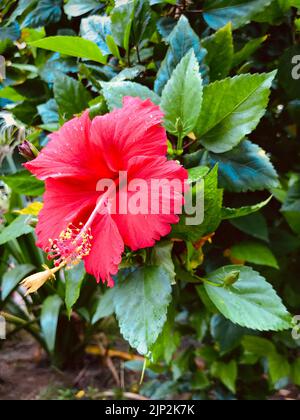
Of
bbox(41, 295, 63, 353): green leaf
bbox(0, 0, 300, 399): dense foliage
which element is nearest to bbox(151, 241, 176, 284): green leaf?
bbox(0, 0, 300, 399): dense foliage

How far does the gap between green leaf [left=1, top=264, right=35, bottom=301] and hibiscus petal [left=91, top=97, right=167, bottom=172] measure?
Result: 2.61ft

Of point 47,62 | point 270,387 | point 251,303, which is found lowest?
point 270,387

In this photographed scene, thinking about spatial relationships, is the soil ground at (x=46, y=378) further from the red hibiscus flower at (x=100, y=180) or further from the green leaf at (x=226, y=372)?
the red hibiscus flower at (x=100, y=180)

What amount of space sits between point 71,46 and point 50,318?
2.40ft

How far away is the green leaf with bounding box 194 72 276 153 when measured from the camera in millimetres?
431

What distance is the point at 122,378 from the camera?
46.3 inches

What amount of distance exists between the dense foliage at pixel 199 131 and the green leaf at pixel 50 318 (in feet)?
1.00

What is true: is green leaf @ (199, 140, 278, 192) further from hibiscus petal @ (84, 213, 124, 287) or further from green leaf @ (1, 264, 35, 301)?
green leaf @ (1, 264, 35, 301)

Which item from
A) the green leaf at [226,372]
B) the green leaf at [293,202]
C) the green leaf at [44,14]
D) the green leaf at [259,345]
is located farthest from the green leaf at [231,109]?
the green leaf at [226,372]

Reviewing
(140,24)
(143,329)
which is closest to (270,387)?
(143,329)

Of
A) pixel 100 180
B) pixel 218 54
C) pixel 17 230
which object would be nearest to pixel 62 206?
pixel 100 180

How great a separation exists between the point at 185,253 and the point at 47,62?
1.26ft

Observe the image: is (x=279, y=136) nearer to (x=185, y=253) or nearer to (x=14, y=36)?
(x=185, y=253)

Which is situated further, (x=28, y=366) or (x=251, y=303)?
(x=28, y=366)
